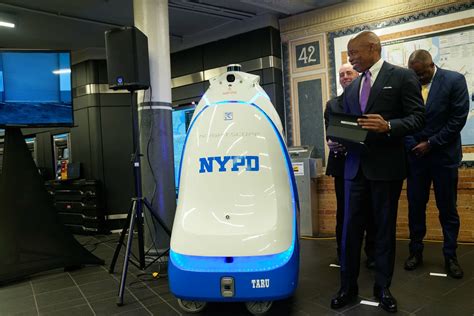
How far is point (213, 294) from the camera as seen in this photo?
7.11 ft

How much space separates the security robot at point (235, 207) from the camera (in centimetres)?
218

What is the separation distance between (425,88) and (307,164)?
1.77 metres

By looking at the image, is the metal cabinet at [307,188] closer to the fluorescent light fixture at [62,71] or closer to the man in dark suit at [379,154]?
the man in dark suit at [379,154]

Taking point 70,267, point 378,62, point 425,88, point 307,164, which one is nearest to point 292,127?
point 307,164

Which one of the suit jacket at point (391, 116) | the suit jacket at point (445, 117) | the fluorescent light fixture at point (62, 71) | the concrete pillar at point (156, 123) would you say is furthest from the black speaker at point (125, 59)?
the suit jacket at point (445, 117)

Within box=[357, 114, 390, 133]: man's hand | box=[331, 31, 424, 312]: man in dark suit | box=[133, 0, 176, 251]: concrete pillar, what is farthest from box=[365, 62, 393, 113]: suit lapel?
box=[133, 0, 176, 251]: concrete pillar

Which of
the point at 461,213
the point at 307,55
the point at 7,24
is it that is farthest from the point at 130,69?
the point at 461,213

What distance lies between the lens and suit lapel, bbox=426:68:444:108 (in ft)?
9.93

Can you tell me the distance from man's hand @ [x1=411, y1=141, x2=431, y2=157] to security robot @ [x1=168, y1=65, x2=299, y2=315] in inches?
45.3

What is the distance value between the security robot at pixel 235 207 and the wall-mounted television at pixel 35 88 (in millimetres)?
1740

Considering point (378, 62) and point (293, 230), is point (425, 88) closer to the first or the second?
point (378, 62)

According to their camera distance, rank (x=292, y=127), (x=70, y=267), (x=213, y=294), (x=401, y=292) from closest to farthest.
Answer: (x=213, y=294)
(x=401, y=292)
(x=70, y=267)
(x=292, y=127)

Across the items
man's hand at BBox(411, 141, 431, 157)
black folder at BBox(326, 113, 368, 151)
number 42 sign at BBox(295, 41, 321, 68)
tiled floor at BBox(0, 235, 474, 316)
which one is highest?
number 42 sign at BBox(295, 41, 321, 68)

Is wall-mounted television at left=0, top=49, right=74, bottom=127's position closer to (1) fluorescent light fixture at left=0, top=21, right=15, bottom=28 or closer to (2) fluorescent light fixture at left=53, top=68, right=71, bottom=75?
(2) fluorescent light fixture at left=53, top=68, right=71, bottom=75
